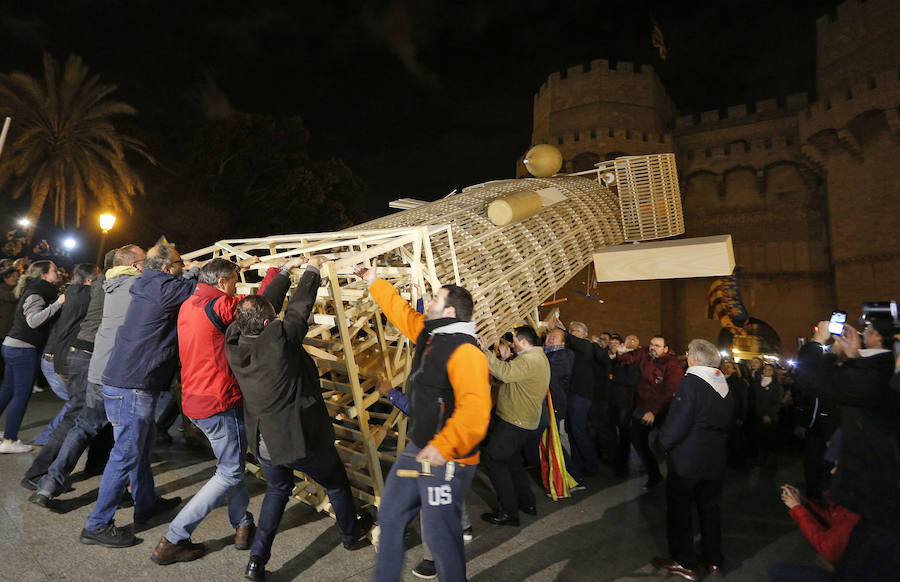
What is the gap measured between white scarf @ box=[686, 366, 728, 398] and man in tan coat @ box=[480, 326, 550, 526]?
3.89 feet

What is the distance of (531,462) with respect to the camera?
5.79 metres

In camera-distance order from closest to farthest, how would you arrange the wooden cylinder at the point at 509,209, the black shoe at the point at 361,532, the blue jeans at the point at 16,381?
the black shoe at the point at 361,532 → the blue jeans at the point at 16,381 → the wooden cylinder at the point at 509,209

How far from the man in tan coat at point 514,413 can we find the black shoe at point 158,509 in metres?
2.64

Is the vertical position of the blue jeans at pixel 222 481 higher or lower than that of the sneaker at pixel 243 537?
higher

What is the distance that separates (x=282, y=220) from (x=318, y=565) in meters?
17.5

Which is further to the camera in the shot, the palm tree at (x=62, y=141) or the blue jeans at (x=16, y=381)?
the palm tree at (x=62, y=141)

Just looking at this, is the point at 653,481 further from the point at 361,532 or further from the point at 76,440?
the point at 76,440

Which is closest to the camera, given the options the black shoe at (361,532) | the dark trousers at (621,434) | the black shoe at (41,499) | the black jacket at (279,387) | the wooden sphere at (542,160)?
the black jacket at (279,387)

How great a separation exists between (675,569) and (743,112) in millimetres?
20272

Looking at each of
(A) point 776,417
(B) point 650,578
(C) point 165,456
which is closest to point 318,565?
(B) point 650,578

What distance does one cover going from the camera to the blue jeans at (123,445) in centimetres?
333

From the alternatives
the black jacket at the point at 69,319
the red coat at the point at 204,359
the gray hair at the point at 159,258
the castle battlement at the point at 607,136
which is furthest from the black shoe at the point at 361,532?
the castle battlement at the point at 607,136

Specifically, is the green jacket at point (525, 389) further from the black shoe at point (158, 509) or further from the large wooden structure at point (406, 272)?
the black shoe at point (158, 509)

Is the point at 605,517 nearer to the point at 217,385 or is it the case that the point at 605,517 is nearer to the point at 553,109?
the point at 217,385
